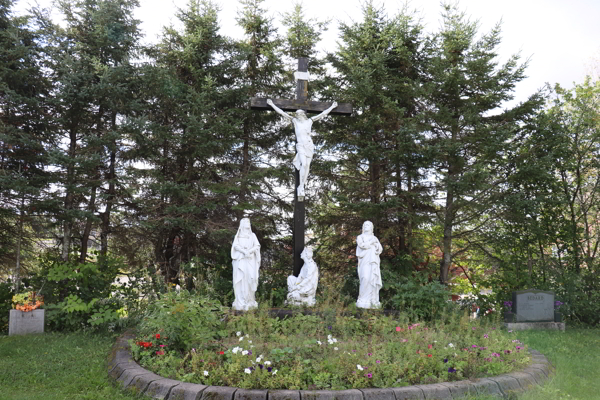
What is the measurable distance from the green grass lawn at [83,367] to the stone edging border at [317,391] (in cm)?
14

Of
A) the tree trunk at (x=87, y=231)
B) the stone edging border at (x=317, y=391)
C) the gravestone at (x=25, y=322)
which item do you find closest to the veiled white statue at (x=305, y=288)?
the stone edging border at (x=317, y=391)

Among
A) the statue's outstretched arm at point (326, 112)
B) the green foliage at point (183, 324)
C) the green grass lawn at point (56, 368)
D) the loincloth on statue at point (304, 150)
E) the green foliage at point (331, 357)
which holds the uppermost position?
the statue's outstretched arm at point (326, 112)

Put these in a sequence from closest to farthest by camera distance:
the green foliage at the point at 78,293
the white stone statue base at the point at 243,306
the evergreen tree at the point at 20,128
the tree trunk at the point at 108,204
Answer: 1. the white stone statue base at the point at 243,306
2. the green foliage at the point at 78,293
3. the evergreen tree at the point at 20,128
4. the tree trunk at the point at 108,204

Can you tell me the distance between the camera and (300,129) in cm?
804

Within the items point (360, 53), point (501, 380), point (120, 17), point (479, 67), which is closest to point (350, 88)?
point (360, 53)

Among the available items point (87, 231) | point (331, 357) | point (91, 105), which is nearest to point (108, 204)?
point (87, 231)

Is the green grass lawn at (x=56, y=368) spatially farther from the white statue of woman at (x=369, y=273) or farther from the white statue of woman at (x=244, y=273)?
the white statue of woman at (x=369, y=273)

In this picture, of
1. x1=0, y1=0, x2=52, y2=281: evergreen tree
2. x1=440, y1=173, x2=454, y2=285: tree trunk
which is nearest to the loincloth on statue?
x1=440, y1=173, x2=454, y2=285: tree trunk

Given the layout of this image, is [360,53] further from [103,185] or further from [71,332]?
[71,332]

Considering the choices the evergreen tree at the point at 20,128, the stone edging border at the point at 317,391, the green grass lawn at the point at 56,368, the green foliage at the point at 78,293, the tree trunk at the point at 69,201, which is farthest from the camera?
the tree trunk at the point at 69,201

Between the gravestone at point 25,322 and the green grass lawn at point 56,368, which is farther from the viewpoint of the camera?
the gravestone at point 25,322

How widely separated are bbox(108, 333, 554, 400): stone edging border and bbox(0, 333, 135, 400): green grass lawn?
205mm

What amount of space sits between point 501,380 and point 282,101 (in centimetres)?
595

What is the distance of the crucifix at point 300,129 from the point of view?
802cm
